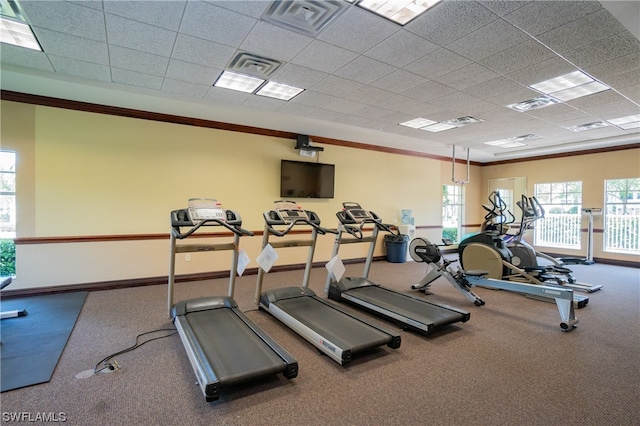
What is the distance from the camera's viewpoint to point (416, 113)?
524 centimetres

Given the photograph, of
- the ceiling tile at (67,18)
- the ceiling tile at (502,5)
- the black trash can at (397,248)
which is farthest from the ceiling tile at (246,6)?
the black trash can at (397,248)

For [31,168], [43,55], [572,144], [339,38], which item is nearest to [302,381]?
[339,38]

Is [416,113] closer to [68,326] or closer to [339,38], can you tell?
[339,38]

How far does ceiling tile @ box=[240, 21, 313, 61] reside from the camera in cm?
285

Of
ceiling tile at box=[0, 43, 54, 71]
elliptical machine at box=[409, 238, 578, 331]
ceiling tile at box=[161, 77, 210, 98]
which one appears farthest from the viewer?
ceiling tile at box=[161, 77, 210, 98]

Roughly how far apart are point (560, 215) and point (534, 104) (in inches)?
211

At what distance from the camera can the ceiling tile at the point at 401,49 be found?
9.64ft

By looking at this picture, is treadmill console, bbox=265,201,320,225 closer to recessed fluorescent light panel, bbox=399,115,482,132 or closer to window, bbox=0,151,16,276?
recessed fluorescent light panel, bbox=399,115,482,132

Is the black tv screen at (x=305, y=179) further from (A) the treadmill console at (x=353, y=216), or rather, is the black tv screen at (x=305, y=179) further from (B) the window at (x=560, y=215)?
(B) the window at (x=560, y=215)

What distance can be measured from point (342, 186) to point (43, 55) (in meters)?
5.36

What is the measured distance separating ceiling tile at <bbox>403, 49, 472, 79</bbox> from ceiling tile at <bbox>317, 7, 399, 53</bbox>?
0.66 meters

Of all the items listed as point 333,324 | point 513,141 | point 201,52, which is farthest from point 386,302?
point 513,141

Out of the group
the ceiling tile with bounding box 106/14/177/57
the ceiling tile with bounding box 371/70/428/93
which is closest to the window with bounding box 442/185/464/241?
the ceiling tile with bounding box 371/70/428/93

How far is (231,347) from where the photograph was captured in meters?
2.61
